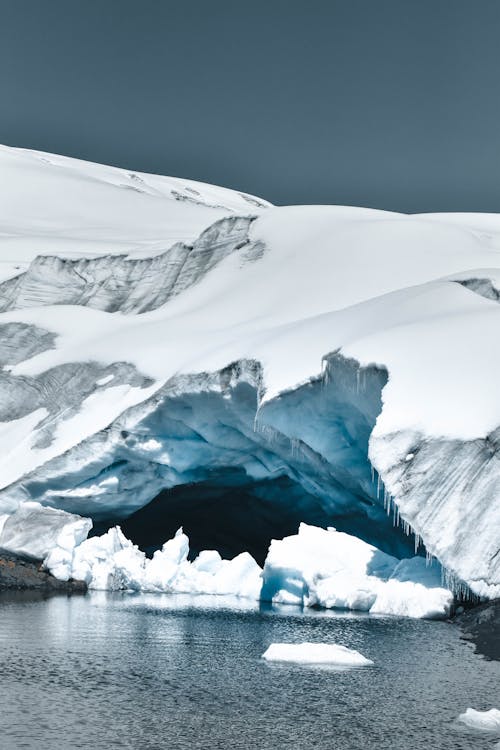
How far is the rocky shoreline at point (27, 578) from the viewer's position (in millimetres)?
32875

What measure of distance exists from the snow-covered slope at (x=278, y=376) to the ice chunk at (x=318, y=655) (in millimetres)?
4682

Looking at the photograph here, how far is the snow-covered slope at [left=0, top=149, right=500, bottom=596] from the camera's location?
25078mm

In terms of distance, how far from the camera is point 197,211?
92000 mm

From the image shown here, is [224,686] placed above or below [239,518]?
below

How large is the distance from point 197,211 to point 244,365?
2442 inches

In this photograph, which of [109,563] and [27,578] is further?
[109,563]

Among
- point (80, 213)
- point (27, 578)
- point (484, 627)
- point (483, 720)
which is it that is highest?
point (80, 213)

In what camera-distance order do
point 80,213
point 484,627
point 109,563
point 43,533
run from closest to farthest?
1. point 484,627
2. point 43,533
3. point 109,563
4. point 80,213

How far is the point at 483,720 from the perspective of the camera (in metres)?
14.9

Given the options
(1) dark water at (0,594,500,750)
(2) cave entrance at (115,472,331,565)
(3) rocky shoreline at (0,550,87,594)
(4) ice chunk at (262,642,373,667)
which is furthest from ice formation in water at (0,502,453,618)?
(4) ice chunk at (262,642,373,667)

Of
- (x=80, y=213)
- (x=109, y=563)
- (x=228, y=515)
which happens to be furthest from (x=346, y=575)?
(x=80, y=213)

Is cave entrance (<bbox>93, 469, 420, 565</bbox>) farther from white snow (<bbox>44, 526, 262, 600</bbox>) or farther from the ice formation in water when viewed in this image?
white snow (<bbox>44, 526, 262, 600</bbox>)

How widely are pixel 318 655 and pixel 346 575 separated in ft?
34.3

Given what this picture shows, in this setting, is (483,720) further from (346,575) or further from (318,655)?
(346,575)
